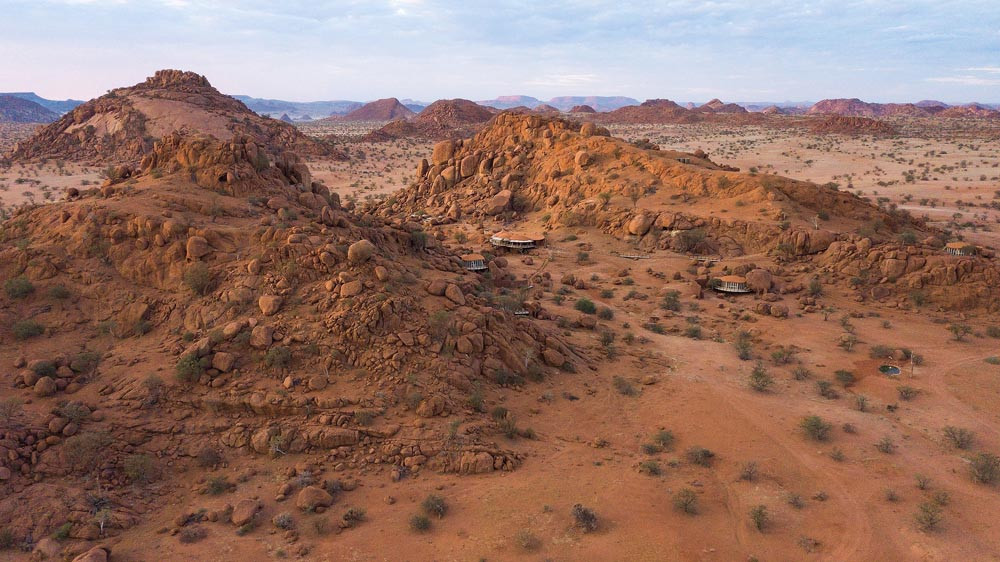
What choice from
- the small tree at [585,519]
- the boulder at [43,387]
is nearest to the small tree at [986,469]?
the small tree at [585,519]

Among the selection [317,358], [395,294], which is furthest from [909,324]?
[317,358]

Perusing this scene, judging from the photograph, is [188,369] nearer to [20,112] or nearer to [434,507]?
[434,507]

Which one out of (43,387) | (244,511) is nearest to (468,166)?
(43,387)

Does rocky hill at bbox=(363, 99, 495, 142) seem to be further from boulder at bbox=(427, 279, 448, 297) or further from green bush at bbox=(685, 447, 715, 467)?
green bush at bbox=(685, 447, 715, 467)

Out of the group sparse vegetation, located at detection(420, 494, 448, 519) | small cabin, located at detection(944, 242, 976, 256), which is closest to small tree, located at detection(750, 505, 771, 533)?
sparse vegetation, located at detection(420, 494, 448, 519)

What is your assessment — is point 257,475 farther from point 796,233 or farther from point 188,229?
point 796,233
